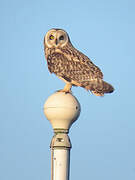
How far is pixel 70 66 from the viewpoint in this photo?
36625 mm

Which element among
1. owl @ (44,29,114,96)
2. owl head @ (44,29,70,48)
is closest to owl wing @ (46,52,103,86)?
owl @ (44,29,114,96)

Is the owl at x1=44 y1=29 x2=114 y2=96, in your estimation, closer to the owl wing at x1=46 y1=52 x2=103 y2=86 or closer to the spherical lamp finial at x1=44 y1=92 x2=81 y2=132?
the owl wing at x1=46 y1=52 x2=103 y2=86

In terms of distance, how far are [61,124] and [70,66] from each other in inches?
119

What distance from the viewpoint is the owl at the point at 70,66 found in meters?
36.4

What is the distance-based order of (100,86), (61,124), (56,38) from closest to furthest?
(61,124) → (100,86) → (56,38)

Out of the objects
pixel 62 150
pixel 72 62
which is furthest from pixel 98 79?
pixel 62 150

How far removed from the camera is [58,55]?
121ft

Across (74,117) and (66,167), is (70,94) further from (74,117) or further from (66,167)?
(66,167)

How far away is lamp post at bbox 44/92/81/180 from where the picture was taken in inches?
1380

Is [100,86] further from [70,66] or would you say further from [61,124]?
[61,124]

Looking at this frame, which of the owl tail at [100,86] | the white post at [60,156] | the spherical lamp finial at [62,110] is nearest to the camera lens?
the spherical lamp finial at [62,110]

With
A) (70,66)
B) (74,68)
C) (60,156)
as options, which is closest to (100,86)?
(74,68)

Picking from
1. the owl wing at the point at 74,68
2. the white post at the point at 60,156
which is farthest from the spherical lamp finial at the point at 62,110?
the owl wing at the point at 74,68

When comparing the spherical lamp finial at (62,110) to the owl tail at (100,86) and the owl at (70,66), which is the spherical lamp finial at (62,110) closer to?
the owl at (70,66)
